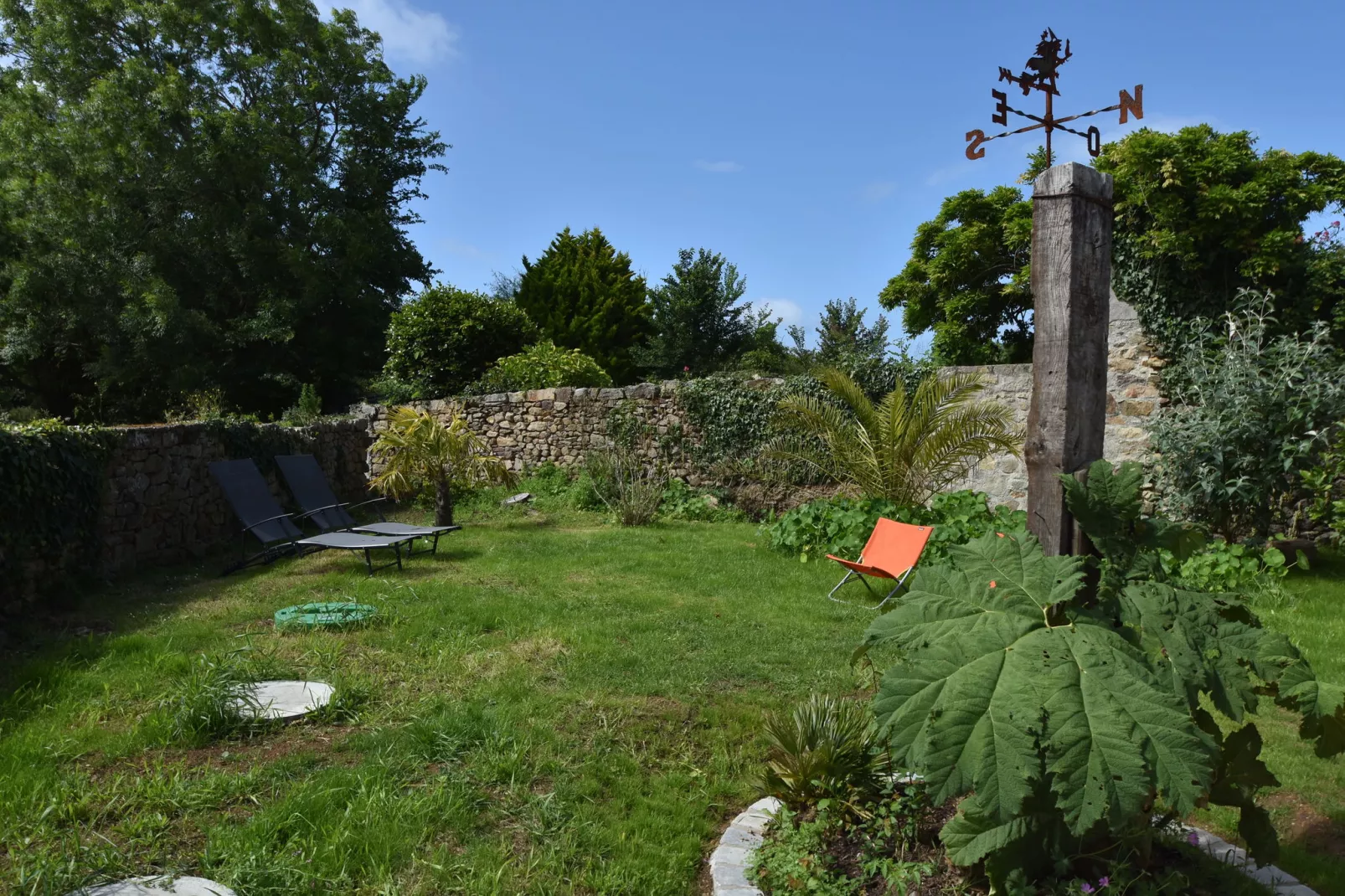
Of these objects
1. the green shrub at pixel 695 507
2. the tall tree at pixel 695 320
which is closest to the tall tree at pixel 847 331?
the tall tree at pixel 695 320

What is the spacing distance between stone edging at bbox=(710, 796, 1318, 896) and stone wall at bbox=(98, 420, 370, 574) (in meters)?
5.80

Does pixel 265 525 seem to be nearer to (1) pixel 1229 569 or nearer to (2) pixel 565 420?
(2) pixel 565 420

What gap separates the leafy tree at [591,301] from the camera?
68.9 ft

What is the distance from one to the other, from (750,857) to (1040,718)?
1.18m

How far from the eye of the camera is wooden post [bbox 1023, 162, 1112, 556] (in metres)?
2.57

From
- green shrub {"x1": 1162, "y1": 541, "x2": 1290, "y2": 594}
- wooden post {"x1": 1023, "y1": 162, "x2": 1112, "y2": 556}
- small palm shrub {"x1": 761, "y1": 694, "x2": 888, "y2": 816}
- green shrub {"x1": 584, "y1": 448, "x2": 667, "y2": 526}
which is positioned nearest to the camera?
wooden post {"x1": 1023, "y1": 162, "x2": 1112, "y2": 556}

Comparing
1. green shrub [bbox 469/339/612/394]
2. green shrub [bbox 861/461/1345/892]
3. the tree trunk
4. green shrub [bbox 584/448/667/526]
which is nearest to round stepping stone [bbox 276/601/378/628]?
the tree trunk

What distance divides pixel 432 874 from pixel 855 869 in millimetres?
1299

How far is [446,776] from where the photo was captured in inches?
121

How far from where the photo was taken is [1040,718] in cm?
181

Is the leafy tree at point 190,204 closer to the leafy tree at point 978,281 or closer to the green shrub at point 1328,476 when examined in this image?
the leafy tree at point 978,281

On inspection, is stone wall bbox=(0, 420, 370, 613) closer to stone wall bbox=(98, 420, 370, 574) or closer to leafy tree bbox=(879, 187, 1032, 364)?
stone wall bbox=(98, 420, 370, 574)

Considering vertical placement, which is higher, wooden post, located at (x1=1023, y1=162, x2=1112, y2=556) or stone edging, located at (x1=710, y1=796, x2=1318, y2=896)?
wooden post, located at (x1=1023, y1=162, x2=1112, y2=556)

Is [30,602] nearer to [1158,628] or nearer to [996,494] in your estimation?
[1158,628]
